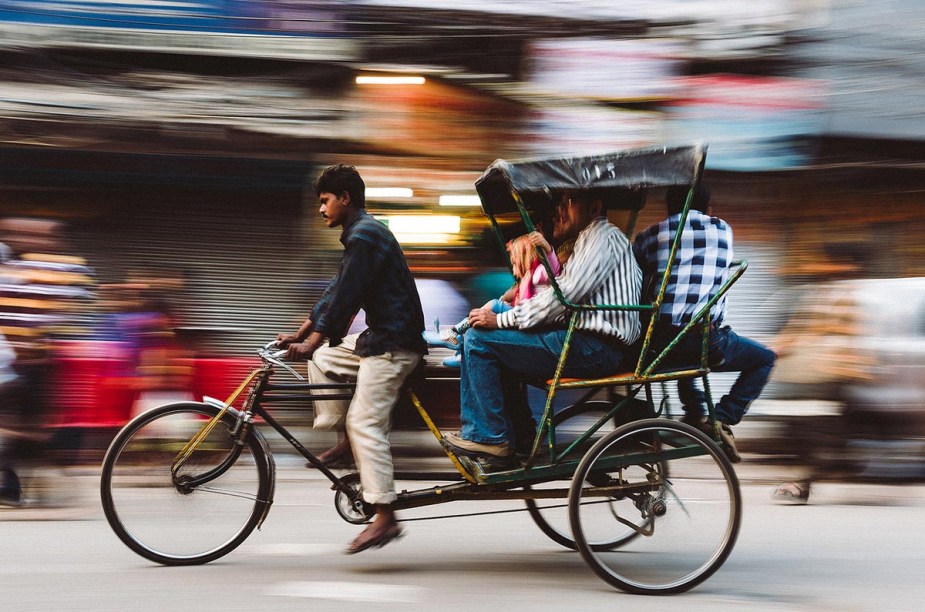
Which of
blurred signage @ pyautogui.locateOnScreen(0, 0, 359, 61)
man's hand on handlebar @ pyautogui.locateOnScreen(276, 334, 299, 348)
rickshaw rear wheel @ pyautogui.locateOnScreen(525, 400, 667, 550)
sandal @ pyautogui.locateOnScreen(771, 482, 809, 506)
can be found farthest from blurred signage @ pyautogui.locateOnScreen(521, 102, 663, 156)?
man's hand on handlebar @ pyautogui.locateOnScreen(276, 334, 299, 348)

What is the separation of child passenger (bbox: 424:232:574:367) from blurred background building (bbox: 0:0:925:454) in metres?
3.88

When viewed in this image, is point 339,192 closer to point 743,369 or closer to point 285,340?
point 285,340

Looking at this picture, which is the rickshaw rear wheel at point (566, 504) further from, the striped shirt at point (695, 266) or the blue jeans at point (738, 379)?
the striped shirt at point (695, 266)

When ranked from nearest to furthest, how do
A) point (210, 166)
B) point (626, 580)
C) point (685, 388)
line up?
1. point (626, 580)
2. point (685, 388)
3. point (210, 166)

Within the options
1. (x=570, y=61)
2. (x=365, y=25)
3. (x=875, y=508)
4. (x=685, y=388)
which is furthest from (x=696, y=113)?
(x=685, y=388)

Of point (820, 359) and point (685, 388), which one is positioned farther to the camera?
point (820, 359)

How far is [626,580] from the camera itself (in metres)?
3.94

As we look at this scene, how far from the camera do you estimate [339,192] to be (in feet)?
13.8

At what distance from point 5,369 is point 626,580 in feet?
12.6

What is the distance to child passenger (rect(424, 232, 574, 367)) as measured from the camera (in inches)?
166

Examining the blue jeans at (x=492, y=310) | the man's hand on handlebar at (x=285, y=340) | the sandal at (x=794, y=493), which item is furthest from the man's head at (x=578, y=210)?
the sandal at (x=794, y=493)

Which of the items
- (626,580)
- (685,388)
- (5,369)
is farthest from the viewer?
(5,369)

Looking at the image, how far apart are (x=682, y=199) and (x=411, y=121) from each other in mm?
5108

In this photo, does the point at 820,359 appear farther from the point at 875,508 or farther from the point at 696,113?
the point at 696,113
